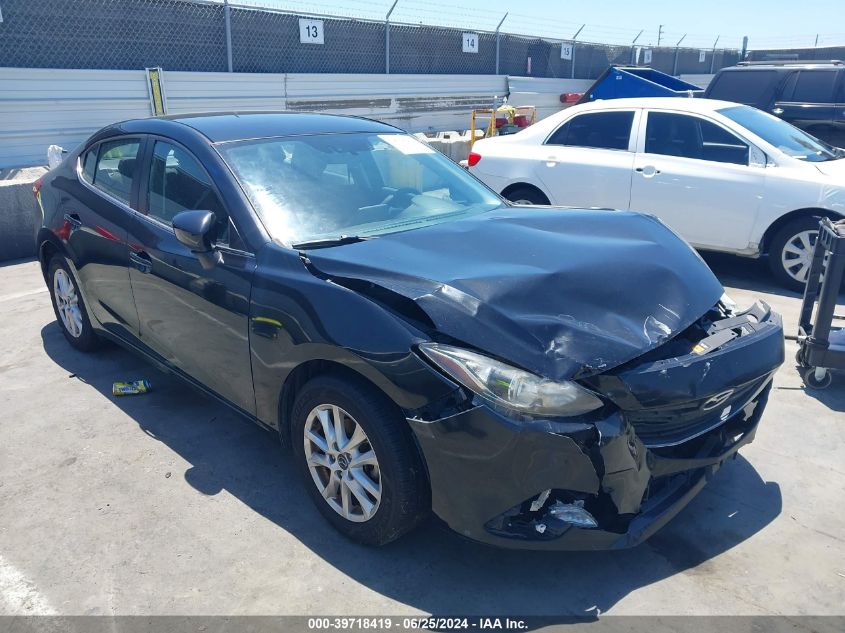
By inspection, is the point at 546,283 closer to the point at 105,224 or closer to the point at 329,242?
the point at 329,242

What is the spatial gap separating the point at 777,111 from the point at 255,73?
30.7 ft

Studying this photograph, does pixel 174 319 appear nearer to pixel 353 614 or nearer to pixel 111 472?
pixel 111 472

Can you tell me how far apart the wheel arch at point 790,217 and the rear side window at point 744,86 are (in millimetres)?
5997

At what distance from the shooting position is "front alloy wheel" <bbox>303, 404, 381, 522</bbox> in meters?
2.75

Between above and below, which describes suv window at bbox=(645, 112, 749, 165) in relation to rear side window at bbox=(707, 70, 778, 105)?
below

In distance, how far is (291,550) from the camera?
294 centimetres

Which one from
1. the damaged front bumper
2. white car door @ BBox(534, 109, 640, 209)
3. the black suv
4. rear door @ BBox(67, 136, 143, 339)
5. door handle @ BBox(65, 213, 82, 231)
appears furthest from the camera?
the black suv

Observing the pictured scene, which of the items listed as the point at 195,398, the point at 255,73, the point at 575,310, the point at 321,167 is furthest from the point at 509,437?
the point at 255,73

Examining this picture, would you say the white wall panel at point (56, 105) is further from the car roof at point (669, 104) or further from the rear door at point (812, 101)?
the rear door at point (812, 101)

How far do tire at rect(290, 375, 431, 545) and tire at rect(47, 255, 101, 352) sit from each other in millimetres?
2503

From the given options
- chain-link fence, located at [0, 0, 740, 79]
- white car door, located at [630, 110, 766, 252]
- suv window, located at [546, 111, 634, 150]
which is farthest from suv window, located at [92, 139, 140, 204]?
chain-link fence, located at [0, 0, 740, 79]

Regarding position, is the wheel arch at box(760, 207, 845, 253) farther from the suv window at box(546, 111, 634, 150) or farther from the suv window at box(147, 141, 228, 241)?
the suv window at box(147, 141, 228, 241)

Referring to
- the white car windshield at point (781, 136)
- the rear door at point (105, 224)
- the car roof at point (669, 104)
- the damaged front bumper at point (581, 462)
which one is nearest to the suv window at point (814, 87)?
the white car windshield at point (781, 136)

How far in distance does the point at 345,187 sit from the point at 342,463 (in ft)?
4.90
